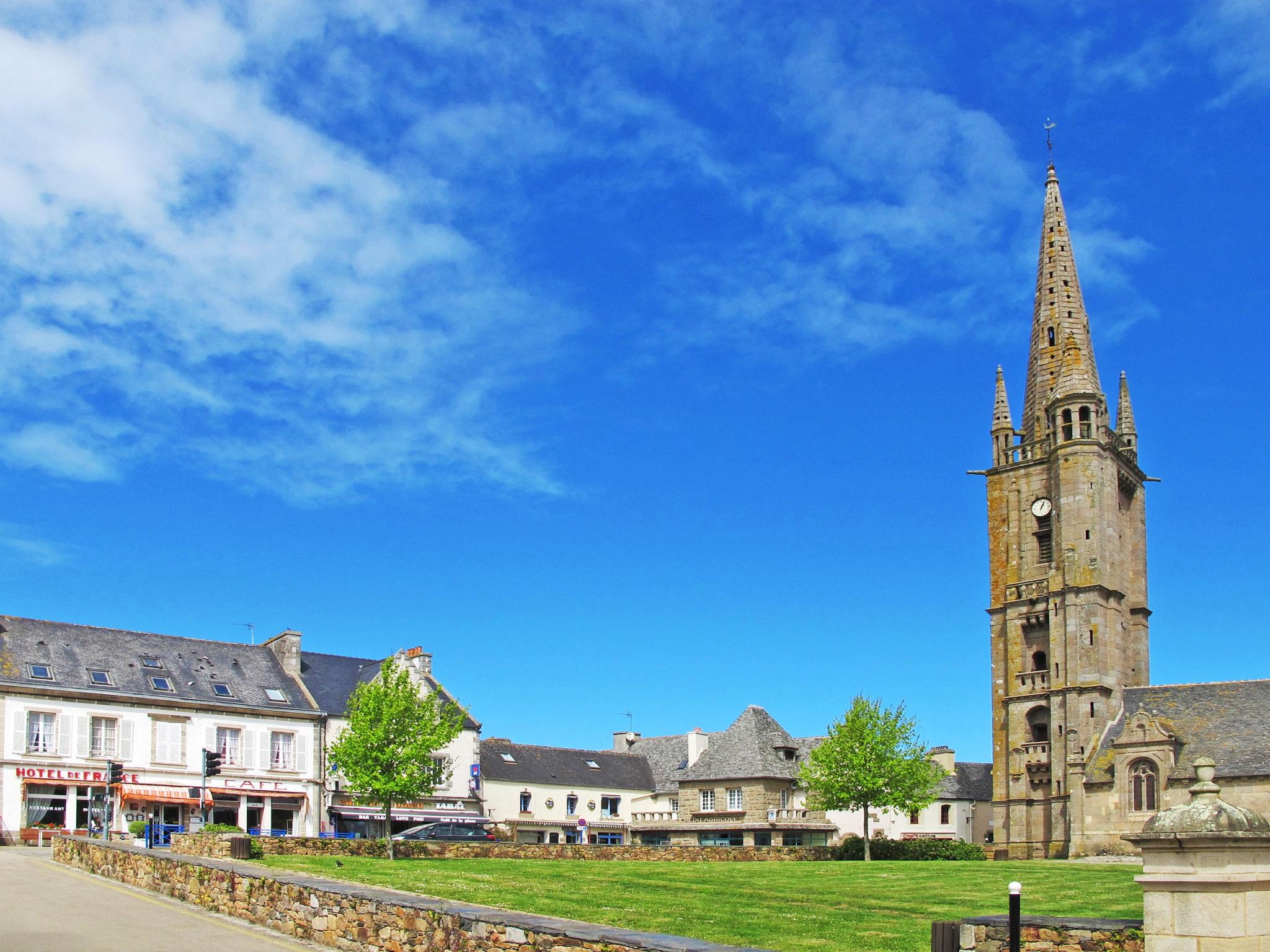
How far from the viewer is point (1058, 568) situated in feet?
220

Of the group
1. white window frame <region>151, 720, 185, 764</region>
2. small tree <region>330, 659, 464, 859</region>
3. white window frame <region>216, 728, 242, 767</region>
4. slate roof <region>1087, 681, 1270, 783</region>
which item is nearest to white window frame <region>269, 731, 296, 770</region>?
white window frame <region>216, 728, 242, 767</region>

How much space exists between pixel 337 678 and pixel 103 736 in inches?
554

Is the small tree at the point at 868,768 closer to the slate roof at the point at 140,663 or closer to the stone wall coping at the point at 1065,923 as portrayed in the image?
the slate roof at the point at 140,663

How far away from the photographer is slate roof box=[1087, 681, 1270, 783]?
5588cm

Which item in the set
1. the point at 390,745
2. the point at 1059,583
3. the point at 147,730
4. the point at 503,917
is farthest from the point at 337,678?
the point at 503,917

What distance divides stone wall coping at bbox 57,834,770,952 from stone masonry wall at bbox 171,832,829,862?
424 inches

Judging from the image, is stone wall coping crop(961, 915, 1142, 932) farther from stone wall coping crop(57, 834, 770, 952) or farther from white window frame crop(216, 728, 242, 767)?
white window frame crop(216, 728, 242, 767)

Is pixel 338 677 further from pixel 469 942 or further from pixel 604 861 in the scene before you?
pixel 469 942

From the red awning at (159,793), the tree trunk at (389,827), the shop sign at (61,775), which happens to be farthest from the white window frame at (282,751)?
the shop sign at (61,775)

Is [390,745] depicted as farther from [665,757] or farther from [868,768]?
[665,757]

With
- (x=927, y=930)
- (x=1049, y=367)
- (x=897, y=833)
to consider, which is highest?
(x=1049, y=367)

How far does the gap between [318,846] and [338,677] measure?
31.6 m

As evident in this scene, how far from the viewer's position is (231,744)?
58969mm

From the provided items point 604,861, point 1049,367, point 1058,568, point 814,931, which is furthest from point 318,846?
point 1049,367
